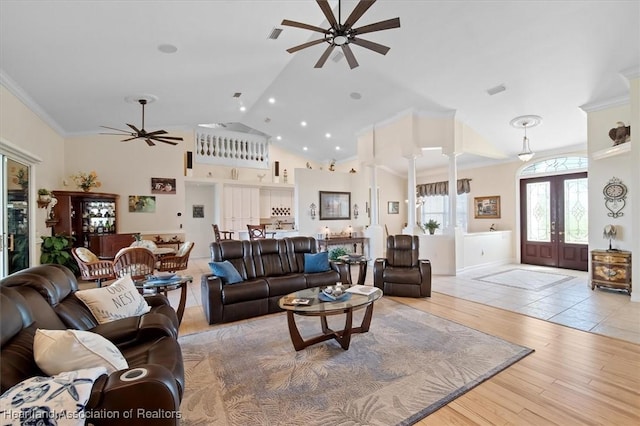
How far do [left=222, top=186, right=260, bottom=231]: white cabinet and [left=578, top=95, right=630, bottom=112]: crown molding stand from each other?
336 inches

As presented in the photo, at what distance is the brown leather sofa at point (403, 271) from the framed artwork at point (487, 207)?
4.50m

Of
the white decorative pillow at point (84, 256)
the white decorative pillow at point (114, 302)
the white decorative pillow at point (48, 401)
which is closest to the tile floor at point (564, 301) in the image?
the white decorative pillow at point (84, 256)

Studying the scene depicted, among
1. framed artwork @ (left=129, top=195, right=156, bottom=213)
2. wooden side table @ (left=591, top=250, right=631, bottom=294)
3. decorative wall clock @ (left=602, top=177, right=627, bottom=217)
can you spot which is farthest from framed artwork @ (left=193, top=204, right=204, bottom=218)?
decorative wall clock @ (left=602, top=177, right=627, bottom=217)

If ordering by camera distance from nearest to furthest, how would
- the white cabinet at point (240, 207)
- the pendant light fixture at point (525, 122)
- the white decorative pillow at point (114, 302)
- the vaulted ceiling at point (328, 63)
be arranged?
the white decorative pillow at point (114, 302), the vaulted ceiling at point (328, 63), the pendant light fixture at point (525, 122), the white cabinet at point (240, 207)

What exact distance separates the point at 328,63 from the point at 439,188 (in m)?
5.67

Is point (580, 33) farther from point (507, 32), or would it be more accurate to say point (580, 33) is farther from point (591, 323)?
point (591, 323)

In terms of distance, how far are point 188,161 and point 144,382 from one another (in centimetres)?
851

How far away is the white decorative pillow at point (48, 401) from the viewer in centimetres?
103

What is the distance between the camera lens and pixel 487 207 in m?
8.32

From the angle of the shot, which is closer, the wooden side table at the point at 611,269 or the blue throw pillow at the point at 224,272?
the blue throw pillow at the point at 224,272

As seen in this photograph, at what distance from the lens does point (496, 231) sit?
759 cm

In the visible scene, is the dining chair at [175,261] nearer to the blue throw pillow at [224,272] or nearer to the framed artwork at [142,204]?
the blue throw pillow at [224,272]

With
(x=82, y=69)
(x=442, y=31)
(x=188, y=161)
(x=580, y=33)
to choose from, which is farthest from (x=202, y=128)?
(x=580, y=33)

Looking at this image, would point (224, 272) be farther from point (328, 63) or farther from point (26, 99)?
point (26, 99)
